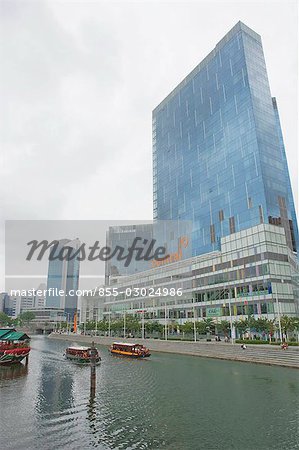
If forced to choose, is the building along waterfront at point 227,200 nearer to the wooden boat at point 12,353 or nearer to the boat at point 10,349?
the boat at point 10,349

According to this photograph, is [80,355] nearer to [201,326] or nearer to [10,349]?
[10,349]

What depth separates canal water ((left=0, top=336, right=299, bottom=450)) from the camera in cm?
2080

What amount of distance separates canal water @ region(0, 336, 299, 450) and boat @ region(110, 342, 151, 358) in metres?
23.4

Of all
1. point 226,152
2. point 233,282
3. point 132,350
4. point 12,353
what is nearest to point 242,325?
point 233,282

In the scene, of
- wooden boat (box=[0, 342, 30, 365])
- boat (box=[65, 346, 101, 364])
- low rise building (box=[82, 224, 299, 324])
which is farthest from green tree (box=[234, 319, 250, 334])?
wooden boat (box=[0, 342, 30, 365])

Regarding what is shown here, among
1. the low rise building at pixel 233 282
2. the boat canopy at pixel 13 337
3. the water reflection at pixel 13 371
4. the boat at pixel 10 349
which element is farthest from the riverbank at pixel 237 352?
the water reflection at pixel 13 371

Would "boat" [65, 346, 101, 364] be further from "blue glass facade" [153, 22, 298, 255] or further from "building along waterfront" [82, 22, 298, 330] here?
"blue glass facade" [153, 22, 298, 255]

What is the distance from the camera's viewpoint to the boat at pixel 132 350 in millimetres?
69062

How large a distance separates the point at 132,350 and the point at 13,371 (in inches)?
1012

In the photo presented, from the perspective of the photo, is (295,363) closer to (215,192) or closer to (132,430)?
(132,430)

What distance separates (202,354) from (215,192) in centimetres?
6665

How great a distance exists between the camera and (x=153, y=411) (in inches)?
1079

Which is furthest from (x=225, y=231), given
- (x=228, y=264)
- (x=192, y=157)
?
(x=192, y=157)

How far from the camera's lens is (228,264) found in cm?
10381
